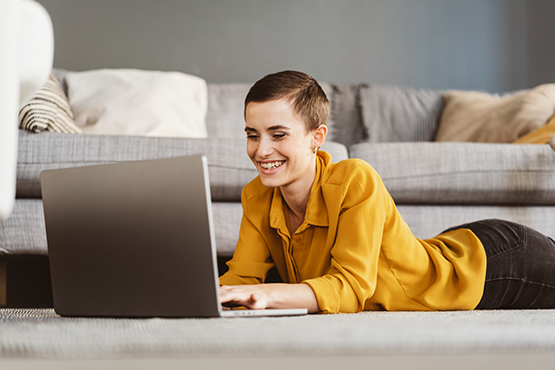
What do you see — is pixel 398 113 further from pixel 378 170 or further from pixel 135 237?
pixel 135 237

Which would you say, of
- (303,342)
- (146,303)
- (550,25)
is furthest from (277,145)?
(550,25)

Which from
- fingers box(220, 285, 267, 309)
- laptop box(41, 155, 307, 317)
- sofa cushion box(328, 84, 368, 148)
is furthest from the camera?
sofa cushion box(328, 84, 368, 148)

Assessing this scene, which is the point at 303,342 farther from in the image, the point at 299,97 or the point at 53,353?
the point at 299,97

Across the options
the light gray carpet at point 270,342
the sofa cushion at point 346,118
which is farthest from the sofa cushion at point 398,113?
the light gray carpet at point 270,342

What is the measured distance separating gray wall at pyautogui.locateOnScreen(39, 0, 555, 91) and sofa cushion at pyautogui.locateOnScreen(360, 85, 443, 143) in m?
0.34

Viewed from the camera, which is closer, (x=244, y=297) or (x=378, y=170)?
(x=244, y=297)

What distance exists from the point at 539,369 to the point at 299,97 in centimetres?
71

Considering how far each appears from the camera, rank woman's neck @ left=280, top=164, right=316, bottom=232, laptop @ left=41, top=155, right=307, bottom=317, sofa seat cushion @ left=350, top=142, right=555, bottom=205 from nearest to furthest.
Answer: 1. laptop @ left=41, top=155, right=307, bottom=317
2. woman's neck @ left=280, top=164, right=316, bottom=232
3. sofa seat cushion @ left=350, top=142, right=555, bottom=205

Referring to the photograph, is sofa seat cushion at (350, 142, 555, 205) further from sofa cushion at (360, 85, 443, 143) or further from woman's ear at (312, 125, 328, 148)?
sofa cushion at (360, 85, 443, 143)

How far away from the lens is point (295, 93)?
1.00 m

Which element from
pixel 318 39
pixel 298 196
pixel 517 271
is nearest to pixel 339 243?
pixel 298 196

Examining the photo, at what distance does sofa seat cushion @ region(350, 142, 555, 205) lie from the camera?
1505 millimetres

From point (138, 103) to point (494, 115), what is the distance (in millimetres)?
1545

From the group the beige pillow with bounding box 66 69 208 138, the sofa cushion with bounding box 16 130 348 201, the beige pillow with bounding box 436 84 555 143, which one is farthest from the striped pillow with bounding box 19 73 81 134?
the beige pillow with bounding box 436 84 555 143
